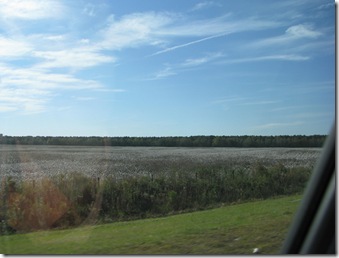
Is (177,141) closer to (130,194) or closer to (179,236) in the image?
(130,194)

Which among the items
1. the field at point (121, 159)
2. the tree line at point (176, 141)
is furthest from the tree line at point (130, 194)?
the tree line at point (176, 141)

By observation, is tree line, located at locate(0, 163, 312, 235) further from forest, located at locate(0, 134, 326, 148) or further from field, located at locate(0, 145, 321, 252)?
forest, located at locate(0, 134, 326, 148)

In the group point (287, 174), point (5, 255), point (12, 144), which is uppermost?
point (12, 144)

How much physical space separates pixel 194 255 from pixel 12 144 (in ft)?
10.1

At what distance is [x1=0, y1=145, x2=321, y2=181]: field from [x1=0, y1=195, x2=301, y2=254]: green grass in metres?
1.13

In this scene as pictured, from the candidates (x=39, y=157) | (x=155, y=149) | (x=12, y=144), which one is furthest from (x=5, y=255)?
(x=155, y=149)

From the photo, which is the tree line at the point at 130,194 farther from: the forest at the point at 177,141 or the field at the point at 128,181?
the forest at the point at 177,141

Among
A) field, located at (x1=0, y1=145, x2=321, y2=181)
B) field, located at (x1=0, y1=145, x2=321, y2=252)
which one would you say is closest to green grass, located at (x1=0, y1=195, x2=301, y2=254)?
field, located at (x1=0, y1=145, x2=321, y2=252)

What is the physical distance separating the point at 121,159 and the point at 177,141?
0.88 m

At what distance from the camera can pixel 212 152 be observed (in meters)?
6.23

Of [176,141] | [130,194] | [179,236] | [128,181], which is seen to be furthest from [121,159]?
[179,236]

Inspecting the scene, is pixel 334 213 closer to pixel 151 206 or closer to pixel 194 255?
pixel 194 255

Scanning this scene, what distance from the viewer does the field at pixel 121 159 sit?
225 inches

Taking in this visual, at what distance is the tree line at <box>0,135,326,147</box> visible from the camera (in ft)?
16.5
